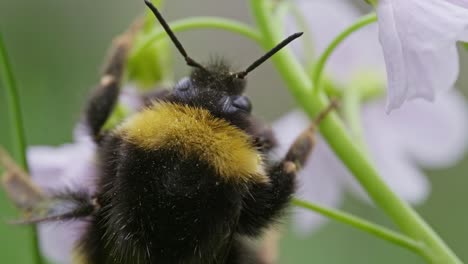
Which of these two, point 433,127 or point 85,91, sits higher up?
point 85,91

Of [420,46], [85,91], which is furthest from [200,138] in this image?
[85,91]

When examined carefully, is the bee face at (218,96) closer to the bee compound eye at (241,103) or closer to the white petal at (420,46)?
the bee compound eye at (241,103)

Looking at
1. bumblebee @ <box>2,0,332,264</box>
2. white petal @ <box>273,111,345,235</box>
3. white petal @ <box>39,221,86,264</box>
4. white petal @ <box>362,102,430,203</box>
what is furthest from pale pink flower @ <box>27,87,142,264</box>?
white petal @ <box>362,102,430,203</box>

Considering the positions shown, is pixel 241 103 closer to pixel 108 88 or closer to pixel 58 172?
pixel 108 88

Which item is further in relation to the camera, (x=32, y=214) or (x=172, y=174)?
(x=32, y=214)

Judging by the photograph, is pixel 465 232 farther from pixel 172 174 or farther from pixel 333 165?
pixel 172 174

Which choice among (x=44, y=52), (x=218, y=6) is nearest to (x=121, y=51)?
(x=44, y=52)
